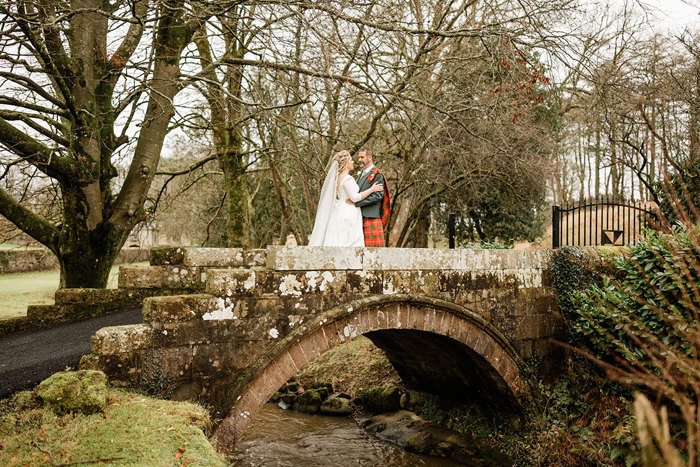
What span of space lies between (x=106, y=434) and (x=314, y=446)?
612cm

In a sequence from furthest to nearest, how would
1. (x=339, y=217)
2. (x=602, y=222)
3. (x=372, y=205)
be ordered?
(x=602, y=222), (x=372, y=205), (x=339, y=217)

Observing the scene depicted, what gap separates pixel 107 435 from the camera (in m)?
3.46

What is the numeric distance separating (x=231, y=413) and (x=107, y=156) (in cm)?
474

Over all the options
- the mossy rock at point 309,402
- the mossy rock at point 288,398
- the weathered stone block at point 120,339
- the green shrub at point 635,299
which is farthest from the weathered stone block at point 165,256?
the green shrub at point 635,299

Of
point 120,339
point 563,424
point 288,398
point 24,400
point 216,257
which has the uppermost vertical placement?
point 216,257

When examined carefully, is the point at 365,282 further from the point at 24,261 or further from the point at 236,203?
the point at 24,261

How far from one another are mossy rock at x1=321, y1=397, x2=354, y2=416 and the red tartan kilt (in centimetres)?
549

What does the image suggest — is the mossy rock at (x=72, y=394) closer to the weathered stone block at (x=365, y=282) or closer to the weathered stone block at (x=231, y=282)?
the weathered stone block at (x=231, y=282)

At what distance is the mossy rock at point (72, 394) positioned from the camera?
370 cm

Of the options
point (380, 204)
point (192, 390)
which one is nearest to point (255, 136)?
point (380, 204)

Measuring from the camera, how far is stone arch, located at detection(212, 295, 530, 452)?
500 cm

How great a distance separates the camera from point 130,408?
13.0 ft

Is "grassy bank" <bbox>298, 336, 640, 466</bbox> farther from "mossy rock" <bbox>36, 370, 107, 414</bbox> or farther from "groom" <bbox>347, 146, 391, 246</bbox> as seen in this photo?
"mossy rock" <bbox>36, 370, 107, 414</bbox>

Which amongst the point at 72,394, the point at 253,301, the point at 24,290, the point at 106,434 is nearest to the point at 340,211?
the point at 253,301
